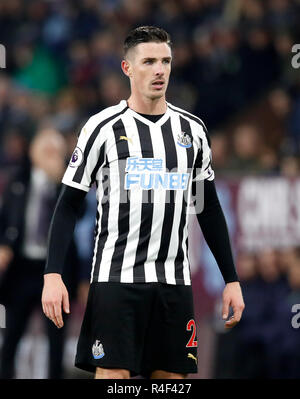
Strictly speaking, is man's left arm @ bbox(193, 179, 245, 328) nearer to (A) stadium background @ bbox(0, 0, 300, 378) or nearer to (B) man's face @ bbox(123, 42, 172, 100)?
(B) man's face @ bbox(123, 42, 172, 100)

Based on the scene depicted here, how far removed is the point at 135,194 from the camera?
450 centimetres

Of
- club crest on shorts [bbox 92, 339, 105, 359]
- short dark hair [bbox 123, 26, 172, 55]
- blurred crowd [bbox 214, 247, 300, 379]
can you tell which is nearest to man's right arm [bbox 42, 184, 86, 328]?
club crest on shorts [bbox 92, 339, 105, 359]

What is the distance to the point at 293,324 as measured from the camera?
8242 mm

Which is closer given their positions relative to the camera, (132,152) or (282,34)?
(132,152)

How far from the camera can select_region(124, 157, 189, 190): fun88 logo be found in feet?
14.8

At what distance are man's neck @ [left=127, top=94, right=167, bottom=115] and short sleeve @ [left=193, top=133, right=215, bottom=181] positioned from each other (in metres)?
0.25

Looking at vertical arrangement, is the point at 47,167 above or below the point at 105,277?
above

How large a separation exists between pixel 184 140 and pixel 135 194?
0.37 meters

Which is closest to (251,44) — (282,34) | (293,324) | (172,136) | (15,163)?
(282,34)

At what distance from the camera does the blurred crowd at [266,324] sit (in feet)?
27.1

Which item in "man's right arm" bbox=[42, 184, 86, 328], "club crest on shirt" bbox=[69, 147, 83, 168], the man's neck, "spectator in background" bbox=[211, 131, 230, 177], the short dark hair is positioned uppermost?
"spectator in background" bbox=[211, 131, 230, 177]

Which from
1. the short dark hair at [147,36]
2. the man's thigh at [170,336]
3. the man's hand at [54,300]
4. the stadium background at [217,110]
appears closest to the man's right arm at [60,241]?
the man's hand at [54,300]
